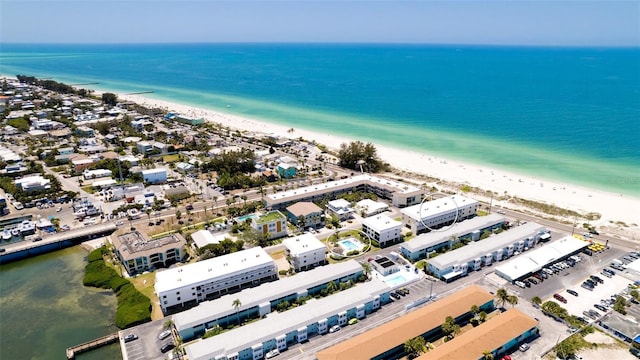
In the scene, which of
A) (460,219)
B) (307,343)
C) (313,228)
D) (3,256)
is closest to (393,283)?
(307,343)

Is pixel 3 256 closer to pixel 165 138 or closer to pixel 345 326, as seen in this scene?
pixel 345 326

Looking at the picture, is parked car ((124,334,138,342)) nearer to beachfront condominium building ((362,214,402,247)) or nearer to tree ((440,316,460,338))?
tree ((440,316,460,338))

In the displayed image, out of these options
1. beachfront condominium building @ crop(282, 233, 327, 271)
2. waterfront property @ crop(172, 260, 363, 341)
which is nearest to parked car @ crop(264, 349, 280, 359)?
waterfront property @ crop(172, 260, 363, 341)

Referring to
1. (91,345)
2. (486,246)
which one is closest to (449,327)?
(486,246)

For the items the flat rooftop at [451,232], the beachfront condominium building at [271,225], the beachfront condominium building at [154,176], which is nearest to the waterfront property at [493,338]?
the flat rooftop at [451,232]

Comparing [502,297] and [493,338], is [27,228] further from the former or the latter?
[502,297]
